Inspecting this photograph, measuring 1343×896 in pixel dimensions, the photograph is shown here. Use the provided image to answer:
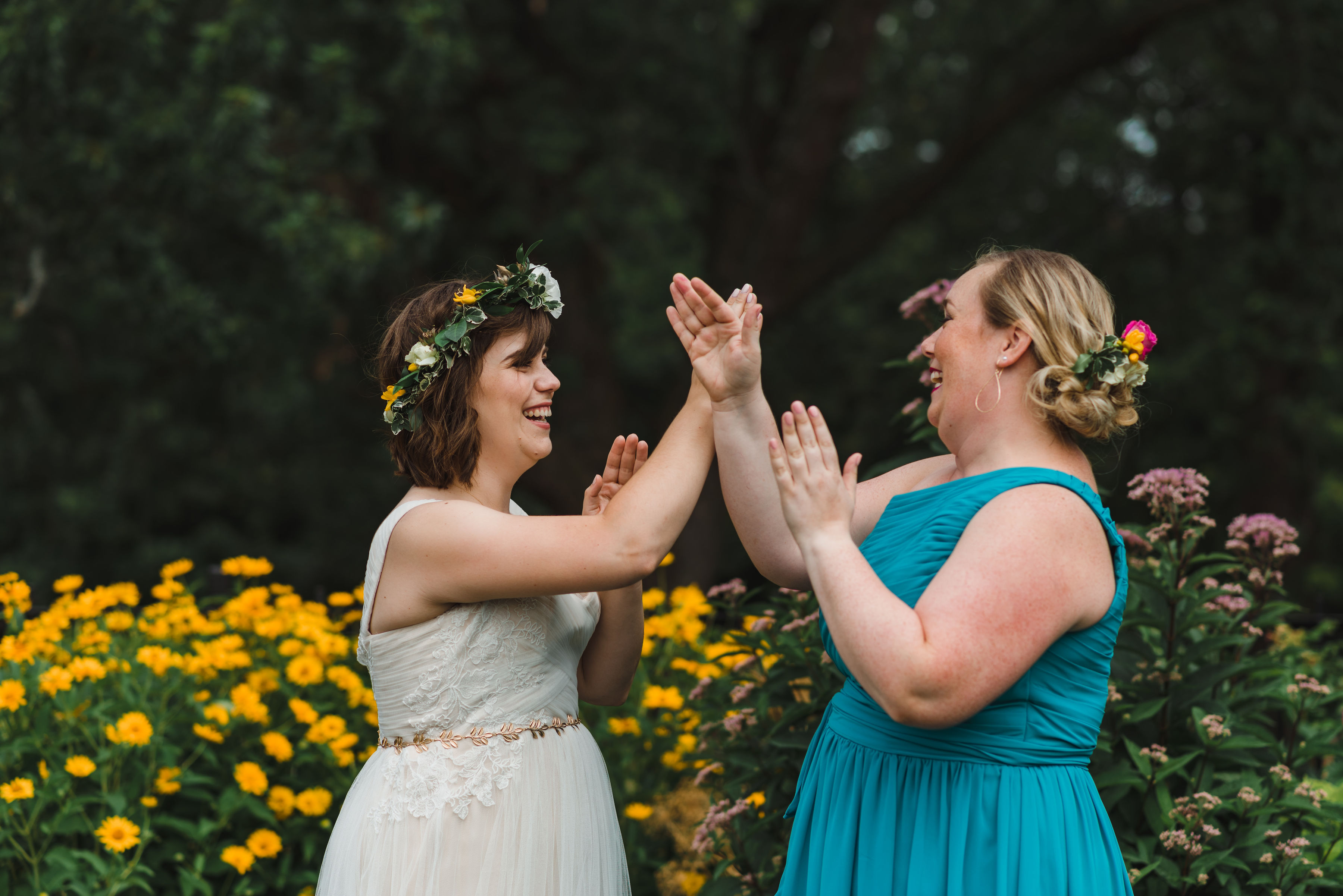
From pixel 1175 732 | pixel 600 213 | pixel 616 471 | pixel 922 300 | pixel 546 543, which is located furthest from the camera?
pixel 600 213

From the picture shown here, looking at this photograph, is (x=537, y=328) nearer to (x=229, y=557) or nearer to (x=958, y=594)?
(x=958, y=594)

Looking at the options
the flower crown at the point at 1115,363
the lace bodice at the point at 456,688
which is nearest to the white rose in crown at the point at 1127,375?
the flower crown at the point at 1115,363

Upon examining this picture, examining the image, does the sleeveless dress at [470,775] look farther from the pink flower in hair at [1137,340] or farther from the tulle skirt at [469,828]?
the pink flower in hair at [1137,340]

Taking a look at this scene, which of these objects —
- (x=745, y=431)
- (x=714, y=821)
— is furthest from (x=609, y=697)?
(x=745, y=431)

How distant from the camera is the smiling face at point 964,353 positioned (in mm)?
1969

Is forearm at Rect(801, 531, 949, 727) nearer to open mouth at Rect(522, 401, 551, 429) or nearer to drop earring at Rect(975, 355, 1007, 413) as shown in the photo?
drop earring at Rect(975, 355, 1007, 413)

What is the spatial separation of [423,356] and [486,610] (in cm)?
56

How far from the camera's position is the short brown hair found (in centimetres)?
230

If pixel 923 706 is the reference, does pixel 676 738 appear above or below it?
below

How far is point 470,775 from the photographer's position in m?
2.17

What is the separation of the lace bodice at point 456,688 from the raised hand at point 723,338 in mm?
621

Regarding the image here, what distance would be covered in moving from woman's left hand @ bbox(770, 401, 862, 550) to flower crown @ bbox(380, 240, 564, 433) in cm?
69

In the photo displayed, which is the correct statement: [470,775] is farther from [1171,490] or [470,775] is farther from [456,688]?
[1171,490]

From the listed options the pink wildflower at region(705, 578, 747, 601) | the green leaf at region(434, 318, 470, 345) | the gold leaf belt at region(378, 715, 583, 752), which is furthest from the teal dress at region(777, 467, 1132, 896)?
the pink wildflower at region(705, 578, 747, 601)
